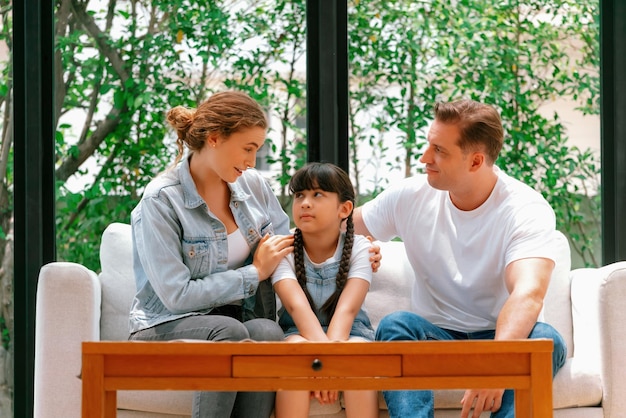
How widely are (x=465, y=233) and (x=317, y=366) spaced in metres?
0.95

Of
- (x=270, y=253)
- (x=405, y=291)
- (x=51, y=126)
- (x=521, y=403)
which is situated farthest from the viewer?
(x=51, y=126)

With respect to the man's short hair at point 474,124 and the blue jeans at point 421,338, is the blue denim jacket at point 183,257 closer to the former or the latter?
the blue jeans at point 421,338

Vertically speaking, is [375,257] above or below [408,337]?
above

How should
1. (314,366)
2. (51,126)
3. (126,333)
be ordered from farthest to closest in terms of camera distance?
(51,126) < (126,333) < (314,366)

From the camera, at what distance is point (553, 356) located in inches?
99.7

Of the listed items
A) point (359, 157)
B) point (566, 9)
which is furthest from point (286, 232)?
point (566, 9)

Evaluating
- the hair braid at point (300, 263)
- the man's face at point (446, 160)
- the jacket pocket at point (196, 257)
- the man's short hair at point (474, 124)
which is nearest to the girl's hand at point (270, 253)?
the hair braid at point (300, 263)

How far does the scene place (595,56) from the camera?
3561 millimetres

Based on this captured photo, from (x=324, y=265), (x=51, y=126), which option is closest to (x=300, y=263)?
(x=324, y=265)

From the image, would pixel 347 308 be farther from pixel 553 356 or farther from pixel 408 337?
pixel 553 356

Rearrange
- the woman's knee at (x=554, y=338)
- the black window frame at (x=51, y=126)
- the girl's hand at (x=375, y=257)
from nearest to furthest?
the woman's knee at (x=554, y=338) → the girl's hand at (x=375, y=257) → the black window frame at (x=51, y=126)

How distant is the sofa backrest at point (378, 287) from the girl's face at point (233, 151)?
0.51 metres

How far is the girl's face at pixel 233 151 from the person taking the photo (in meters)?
2.66

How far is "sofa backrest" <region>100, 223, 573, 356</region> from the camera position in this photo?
287 cm
